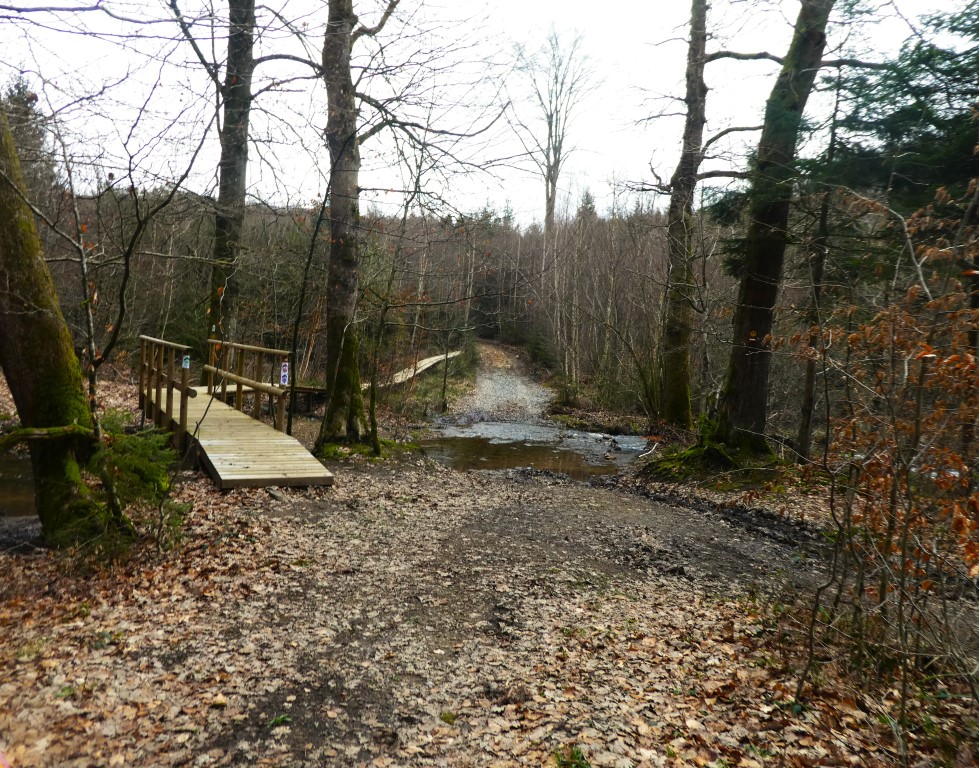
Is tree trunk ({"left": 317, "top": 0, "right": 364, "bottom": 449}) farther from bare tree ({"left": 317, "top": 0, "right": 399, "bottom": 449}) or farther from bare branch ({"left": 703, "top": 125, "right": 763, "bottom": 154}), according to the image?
bare branch ({"left": 703, "top": 125, "right": 763, "bottom": 154})

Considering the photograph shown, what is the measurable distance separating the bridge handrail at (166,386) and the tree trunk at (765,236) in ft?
24.8

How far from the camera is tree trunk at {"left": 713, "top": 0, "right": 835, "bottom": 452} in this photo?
362 inches

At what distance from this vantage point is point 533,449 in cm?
1555

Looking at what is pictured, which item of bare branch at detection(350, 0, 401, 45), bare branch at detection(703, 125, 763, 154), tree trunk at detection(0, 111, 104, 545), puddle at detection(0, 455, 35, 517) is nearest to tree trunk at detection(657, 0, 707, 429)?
bare branch at detection(703, 125, 763, 154)

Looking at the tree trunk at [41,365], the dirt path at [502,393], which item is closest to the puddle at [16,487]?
the tree trunk at [41,365]

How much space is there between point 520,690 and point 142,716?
216cm

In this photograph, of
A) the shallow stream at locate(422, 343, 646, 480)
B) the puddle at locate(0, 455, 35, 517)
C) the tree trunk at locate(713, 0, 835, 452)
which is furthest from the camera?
the shallow stream at locate(422, 343, 646, 480)

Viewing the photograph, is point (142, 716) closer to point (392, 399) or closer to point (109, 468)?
point (109, 468)

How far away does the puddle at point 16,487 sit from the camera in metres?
8.10

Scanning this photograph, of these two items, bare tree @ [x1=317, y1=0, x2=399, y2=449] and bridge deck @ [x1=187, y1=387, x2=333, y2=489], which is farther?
bare tree @ [x1=317, y1=0, x2=399, y2=449]

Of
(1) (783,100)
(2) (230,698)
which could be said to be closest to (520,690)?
(2) (230,698)

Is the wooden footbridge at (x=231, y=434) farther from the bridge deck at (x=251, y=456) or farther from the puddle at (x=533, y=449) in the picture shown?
the puddle at (x=533, y=449)

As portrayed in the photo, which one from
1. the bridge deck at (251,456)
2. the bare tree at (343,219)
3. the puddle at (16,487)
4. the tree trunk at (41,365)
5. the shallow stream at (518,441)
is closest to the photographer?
the tree trunk at (41,365)

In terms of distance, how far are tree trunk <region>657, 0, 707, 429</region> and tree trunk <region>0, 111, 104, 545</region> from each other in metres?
9.93
